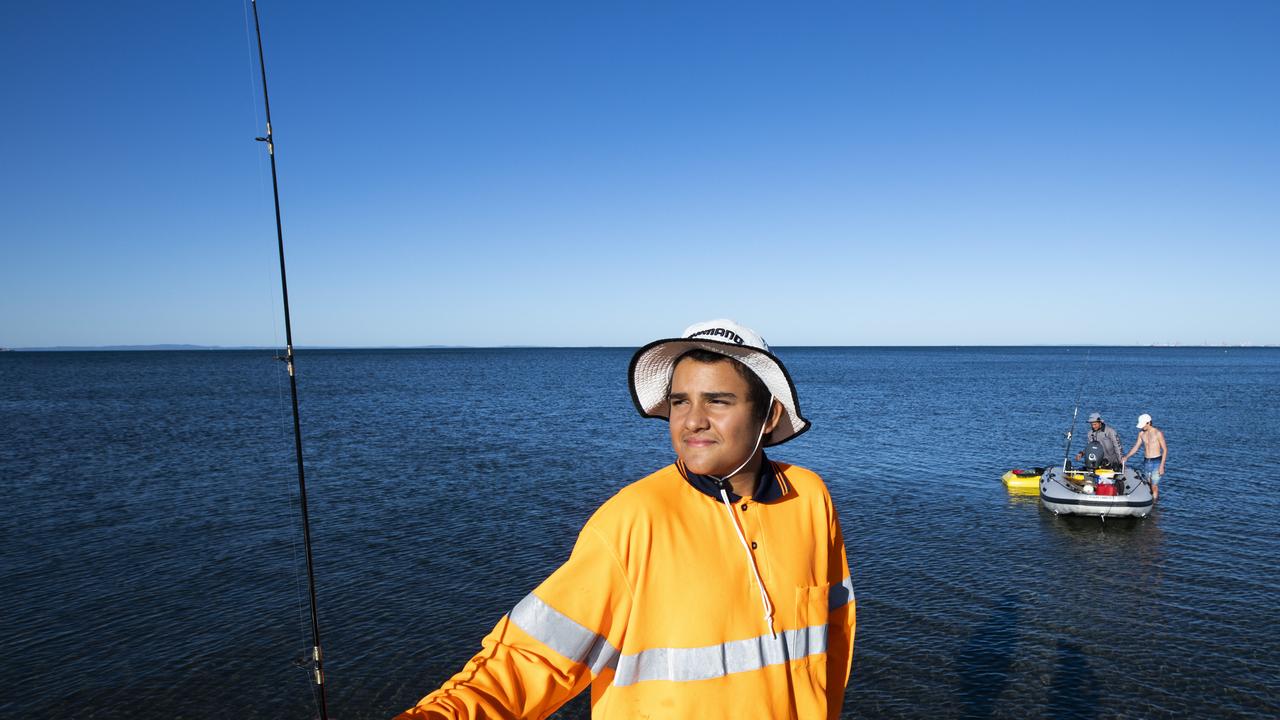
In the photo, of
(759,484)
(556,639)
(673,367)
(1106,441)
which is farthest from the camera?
(1106,441)

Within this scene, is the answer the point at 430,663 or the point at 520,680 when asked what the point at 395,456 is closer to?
the point at 430,663

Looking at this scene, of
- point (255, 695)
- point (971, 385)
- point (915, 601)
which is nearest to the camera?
point (255, 695)

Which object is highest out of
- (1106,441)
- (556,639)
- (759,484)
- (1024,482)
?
(759,484)

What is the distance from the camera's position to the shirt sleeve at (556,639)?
196 cm

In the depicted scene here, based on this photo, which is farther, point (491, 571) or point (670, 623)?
point (491, 571)

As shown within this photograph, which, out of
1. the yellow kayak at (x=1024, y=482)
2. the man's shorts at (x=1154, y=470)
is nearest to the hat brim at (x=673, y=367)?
the man's shorts at (x=1154, y=470)

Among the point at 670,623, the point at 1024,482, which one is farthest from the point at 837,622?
the point at 1024,482

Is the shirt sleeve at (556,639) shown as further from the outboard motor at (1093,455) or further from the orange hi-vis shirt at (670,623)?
the outboard motor at (1093,455)

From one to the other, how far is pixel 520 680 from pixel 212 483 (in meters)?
29.2

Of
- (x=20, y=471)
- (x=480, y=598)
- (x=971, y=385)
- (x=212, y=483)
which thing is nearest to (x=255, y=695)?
(x=480, y=598)

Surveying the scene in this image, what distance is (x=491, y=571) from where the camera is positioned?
16.5 m

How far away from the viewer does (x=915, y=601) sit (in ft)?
47.3

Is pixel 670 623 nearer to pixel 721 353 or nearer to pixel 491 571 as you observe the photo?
pixel 721 353

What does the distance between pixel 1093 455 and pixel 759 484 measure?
69.5ft
